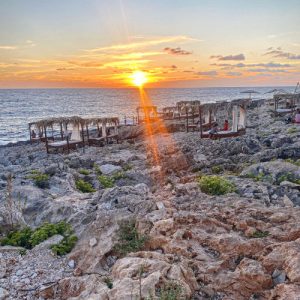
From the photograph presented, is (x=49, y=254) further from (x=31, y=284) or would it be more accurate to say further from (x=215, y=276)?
(x=215, y=276)

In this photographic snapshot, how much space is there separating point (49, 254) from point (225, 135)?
17.3 m

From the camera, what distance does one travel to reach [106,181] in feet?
41.5

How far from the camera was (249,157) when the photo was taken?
46.5 feet

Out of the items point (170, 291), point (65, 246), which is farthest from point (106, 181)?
point (170, 291)

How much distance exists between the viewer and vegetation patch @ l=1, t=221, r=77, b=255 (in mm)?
6723

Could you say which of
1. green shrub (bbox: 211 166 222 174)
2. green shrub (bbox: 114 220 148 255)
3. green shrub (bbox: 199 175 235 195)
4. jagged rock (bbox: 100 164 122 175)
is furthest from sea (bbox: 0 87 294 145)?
green shrub (bbox: 114 220 148 255)

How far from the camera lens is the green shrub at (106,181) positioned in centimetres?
1232

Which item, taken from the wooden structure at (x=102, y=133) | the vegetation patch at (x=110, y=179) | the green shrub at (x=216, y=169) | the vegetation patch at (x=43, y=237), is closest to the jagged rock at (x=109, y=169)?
the vegetation patch at (x=110, y=179)

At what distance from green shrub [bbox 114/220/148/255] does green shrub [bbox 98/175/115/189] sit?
5.67 metres

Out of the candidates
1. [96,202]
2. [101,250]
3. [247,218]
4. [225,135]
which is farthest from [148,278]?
[225,135]

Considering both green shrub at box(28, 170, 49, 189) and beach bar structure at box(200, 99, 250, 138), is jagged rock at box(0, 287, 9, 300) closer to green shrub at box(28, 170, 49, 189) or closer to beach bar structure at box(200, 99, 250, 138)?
green shrub at box(28, 170, 49, 189)

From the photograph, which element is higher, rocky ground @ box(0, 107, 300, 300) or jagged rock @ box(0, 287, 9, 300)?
rocky ground @ box(0, 107, 300, 300)

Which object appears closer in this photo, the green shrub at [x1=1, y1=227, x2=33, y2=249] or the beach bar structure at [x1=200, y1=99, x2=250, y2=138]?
the green shrub at [x1=1, y1=227, x2=33, y2=249]

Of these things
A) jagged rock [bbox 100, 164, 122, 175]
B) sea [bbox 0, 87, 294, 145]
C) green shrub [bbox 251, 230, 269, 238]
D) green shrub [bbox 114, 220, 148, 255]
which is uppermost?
green shrub [bbox 251, 230, 269, 238]
